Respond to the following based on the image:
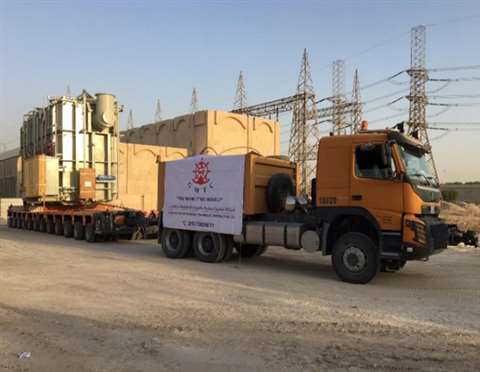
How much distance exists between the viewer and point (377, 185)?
9211 mm

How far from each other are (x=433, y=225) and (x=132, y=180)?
22.7 meters

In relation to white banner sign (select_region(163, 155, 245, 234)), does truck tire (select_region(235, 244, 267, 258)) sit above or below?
below

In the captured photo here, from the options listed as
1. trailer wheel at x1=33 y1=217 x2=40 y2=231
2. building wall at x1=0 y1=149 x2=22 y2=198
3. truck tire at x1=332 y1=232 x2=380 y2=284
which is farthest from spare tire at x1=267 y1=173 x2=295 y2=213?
building wall at x1=0 y1=149 x2=22 y2=198

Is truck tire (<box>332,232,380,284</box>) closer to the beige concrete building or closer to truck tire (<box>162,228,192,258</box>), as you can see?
truck tire (<box>162,228,192,258</box>)

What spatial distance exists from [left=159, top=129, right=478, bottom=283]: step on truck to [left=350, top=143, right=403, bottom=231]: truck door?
0.02 m

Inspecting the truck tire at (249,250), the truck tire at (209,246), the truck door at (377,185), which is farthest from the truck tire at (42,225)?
the truck door at (377,185)

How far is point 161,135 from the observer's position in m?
37.9

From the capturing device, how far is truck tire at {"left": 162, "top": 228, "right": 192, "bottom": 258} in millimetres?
13070

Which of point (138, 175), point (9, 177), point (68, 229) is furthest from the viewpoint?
point (9, 177)

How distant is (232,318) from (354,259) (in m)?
3.66

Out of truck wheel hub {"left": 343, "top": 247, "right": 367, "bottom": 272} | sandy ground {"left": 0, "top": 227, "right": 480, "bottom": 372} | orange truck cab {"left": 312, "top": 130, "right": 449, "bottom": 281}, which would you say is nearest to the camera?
sandy ground {"left": 0, "top": 227, "right": 480, "bottom": 372}

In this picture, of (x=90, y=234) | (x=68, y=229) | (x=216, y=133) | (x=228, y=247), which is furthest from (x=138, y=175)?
(x=228, y=247)

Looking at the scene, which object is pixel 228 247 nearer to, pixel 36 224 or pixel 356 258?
pixel 356 258

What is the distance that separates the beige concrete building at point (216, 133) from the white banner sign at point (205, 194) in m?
18.9
